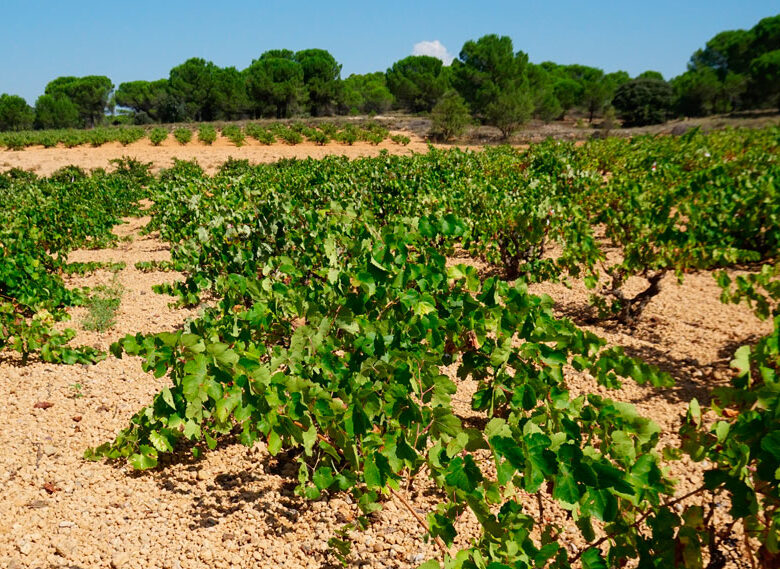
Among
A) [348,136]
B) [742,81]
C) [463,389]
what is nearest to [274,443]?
[463,389]

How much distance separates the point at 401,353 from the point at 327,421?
44 centimetres

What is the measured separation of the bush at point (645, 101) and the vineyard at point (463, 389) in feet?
159

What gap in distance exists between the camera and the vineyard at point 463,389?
1411 mm

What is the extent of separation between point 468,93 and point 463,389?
52.4 m

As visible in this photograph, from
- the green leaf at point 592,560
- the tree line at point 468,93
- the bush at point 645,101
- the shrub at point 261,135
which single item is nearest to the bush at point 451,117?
the tree line at point 468,93

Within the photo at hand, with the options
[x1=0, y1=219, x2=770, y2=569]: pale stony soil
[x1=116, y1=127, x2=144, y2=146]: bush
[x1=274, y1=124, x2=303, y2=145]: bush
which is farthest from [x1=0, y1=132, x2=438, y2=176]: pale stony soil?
[x1=0, y1=219, x2=770, y2=569]: pale stony soil

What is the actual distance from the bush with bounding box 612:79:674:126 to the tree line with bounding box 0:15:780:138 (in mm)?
101

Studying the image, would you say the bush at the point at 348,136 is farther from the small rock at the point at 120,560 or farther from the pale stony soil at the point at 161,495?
the small rock at the point at 120,560

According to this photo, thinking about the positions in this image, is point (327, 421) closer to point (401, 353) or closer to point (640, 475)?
point (401, 353)

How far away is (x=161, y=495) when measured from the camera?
9.16 feet

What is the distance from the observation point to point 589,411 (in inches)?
67.1

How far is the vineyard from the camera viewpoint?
1411mm

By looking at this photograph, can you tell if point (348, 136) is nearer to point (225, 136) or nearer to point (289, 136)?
point (289, 136)

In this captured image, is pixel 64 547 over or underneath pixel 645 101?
underneath
